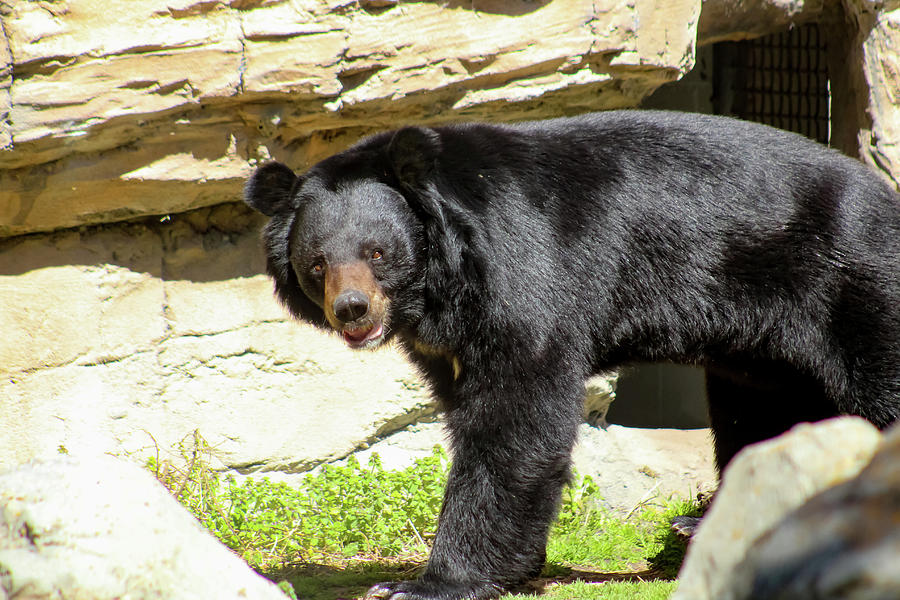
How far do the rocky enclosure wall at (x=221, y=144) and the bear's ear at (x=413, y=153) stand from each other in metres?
1.14

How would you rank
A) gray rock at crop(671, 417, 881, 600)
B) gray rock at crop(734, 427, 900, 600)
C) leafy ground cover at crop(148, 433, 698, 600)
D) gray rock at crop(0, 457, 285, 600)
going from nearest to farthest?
gray rock at crop(734, 427, 900, 600), gray rock at crop(671, 417, 881, 600), gray rock at crop(0, 457, 285, 600), leafy ground cover at crop(148, 433, 698, 600)

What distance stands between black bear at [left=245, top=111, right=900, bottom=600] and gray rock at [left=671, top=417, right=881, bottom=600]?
83.6 inches

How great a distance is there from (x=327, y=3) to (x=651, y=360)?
8.02 ft

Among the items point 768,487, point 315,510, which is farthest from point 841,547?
point 315,510

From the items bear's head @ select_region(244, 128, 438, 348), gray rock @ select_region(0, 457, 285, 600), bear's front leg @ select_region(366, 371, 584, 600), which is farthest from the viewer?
bear's head @ select_region(244, 128, 438, 348)

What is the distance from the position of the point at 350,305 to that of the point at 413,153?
27.5 inches

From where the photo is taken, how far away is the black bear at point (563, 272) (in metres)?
3.92

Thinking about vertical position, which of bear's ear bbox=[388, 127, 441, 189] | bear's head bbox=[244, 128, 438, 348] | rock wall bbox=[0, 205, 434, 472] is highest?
bear's ear bbox=[388, 127, 441, 189]

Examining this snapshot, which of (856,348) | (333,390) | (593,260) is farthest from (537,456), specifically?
(333,390)

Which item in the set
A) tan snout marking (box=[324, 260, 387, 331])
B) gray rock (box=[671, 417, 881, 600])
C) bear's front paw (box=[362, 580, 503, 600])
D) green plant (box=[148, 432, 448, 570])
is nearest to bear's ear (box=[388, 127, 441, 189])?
tan snout marking (box=[324, 260, 387, 331])

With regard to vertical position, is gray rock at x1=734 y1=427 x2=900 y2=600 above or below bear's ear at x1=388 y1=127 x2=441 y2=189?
below

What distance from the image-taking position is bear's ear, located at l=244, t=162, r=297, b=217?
4.26 m

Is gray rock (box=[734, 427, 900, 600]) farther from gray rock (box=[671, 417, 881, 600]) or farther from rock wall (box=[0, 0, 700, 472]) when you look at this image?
rock wall (box=[0, 0, 700, 472])

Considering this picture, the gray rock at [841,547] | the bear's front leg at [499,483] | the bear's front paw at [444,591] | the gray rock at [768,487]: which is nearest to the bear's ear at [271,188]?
the bear's front leg at [499,483]
